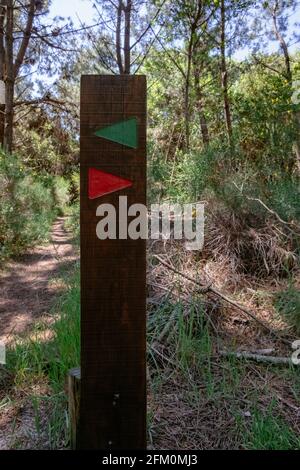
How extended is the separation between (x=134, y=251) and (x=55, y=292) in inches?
113

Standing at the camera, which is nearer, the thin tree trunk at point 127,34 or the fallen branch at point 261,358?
the fallen branch at point 261,358

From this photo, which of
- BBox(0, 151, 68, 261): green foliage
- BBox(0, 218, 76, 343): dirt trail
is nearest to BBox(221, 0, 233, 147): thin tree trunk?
BBox(0, 218, 76, 343): dirt trail

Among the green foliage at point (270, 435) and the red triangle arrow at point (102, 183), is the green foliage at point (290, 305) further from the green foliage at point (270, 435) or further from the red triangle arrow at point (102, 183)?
the red triangle arrow at point (102, 183)

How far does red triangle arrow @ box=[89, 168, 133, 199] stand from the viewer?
1143 mm

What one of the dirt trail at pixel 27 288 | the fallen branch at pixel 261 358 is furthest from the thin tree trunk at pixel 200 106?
the fallen branch at pixel 261 358

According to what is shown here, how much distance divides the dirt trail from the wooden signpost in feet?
4.71

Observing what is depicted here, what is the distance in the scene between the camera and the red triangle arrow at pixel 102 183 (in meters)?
1.14

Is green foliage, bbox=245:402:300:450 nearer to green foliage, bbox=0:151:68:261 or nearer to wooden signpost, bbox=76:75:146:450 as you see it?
wooden signpost, bbox=76:75:146:450

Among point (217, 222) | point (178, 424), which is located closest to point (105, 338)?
point (178, 424)

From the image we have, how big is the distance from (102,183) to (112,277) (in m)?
0.29

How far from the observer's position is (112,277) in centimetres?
117

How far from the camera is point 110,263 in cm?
117

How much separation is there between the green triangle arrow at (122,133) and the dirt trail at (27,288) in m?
1.76

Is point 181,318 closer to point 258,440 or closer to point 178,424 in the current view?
point 178,424
